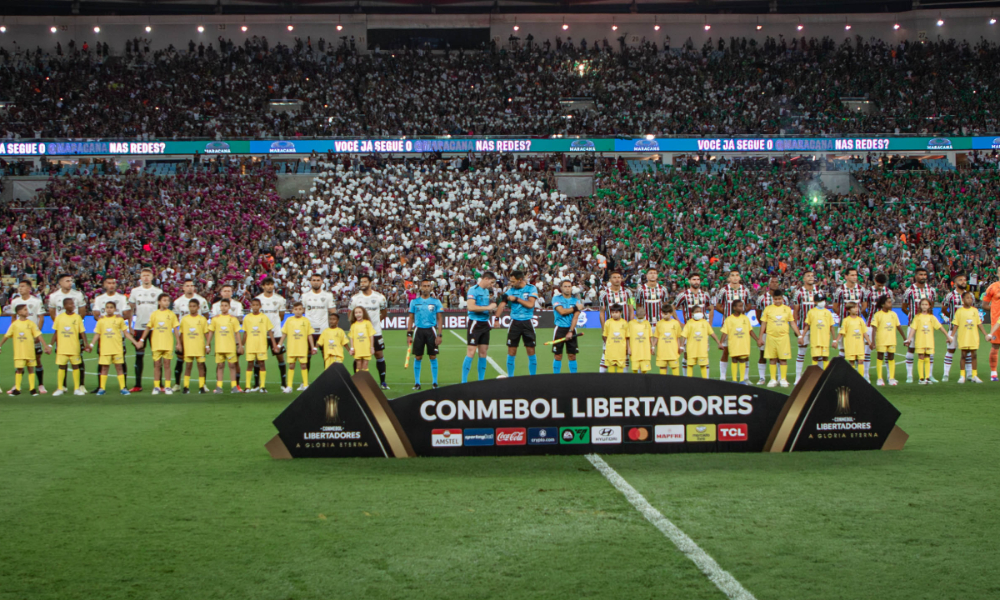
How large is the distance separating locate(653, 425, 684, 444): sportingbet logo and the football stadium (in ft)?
0.13

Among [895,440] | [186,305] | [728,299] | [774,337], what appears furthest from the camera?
[728,299]

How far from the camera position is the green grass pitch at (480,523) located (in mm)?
5020

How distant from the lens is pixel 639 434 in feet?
27.7

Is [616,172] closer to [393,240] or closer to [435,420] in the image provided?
[393,240]

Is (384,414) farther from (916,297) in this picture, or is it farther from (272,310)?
(916,297)

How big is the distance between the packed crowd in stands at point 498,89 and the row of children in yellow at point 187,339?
97.1 ft

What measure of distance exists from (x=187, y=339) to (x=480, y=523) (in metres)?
9.47

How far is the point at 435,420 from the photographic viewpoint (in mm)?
8367

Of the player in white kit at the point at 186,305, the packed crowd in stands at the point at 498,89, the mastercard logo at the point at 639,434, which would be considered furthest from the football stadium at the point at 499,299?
the packed crowd in stands at the point at 498,89

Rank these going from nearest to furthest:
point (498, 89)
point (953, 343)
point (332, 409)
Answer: point (332, 409) < point (953, 343) < point (498, 89)

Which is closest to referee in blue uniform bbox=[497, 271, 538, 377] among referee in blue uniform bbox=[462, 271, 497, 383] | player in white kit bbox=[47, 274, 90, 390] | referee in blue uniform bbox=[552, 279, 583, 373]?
referee in blue uniform bbox=[462, 271, 497, 383]

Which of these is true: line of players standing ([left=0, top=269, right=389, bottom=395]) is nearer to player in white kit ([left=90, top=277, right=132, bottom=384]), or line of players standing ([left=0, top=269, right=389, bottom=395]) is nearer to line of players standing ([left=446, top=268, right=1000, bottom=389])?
player in white kit ([left=90, top=277, right=132, bottom=384])

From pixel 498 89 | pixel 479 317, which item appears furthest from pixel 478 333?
Answer: pixel 498 89

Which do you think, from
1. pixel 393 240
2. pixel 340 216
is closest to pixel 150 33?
pixel 340 216
